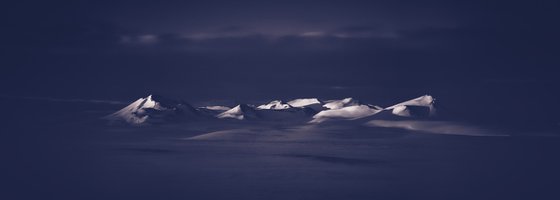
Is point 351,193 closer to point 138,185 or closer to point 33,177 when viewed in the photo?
point 138,185

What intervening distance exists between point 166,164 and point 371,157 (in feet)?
178

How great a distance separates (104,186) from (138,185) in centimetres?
452

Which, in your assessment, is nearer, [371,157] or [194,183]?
[194,183]

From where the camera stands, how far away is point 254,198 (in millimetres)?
70875

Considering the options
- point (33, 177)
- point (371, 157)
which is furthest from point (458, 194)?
point (371, 157)

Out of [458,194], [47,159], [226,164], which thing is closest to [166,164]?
[226,164]

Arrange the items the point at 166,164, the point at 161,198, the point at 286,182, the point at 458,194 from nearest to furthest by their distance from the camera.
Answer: the point at 161,198, the point at 458,194, the point at 286,182, the point at 166,164

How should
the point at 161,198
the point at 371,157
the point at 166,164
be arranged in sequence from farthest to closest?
1. the point at 371,157
2. the point at 166,164
3. the point at 161,198

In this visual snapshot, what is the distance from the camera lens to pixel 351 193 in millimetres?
77125

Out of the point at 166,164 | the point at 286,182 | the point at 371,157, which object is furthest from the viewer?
the point at 371,157

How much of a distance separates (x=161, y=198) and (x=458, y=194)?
36.1m

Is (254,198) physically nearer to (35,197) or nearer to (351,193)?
(351,193)

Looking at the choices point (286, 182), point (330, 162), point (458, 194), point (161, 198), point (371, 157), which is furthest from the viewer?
point (371, 157)

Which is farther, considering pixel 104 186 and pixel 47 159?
pixel 47 159
